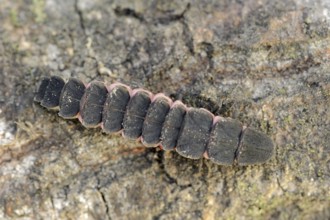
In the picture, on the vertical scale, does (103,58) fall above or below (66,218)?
above

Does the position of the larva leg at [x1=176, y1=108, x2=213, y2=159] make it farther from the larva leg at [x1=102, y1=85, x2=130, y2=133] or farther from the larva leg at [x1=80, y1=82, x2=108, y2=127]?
the larva leg at [x1=80, y1=82, x2=108, y2=127]

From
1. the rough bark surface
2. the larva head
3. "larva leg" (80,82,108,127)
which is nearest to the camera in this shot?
the larva head

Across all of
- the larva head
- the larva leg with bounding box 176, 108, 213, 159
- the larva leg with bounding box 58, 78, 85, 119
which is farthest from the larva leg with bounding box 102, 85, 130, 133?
the larva head

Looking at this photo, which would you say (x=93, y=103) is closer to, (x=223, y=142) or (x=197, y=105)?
(x=197, y=105)

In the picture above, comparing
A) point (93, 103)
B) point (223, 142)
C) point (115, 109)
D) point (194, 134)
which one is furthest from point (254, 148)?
point (93, 103)

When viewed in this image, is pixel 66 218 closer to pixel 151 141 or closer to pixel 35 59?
pixel 151 141

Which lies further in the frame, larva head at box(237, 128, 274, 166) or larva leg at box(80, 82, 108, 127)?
larva leg at box(80, 82, 108, 127)

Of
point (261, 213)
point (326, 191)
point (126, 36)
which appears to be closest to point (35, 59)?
point (126, 36)
